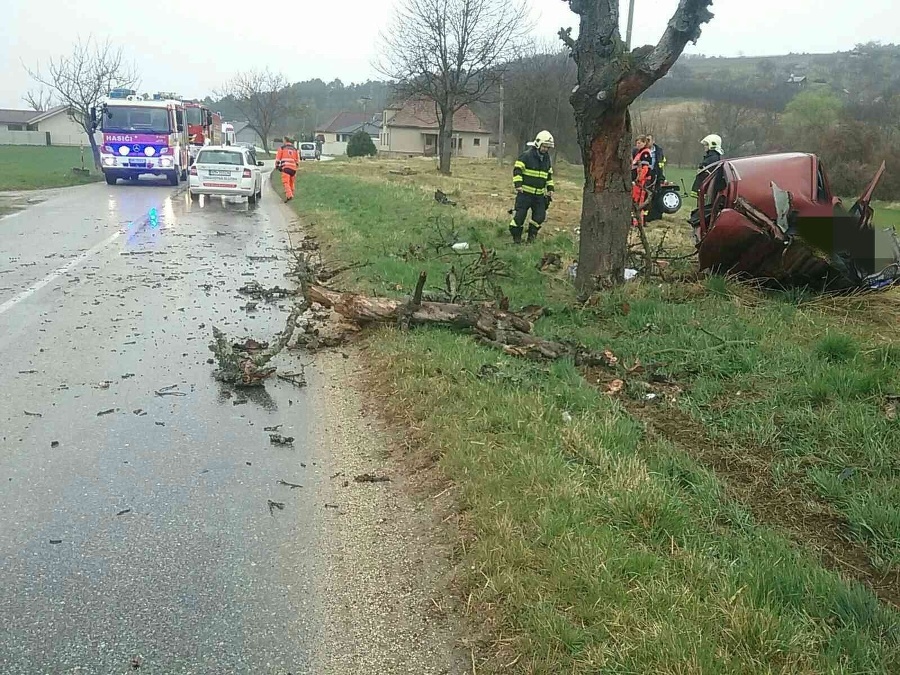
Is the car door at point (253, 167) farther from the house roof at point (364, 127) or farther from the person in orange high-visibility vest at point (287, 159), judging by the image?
the house roof at point (364, 127)

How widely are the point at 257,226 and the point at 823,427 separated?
13637 mm

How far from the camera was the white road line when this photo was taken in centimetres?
814

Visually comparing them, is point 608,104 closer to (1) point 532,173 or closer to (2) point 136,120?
(1) point 532,173

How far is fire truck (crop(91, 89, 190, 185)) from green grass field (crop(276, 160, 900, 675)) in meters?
22.1

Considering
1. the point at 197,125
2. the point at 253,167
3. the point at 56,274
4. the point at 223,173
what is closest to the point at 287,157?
the point at 253,167

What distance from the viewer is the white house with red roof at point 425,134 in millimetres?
80000

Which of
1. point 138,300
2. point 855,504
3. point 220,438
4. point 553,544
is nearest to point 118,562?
point 220,438

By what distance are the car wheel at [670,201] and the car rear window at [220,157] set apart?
494 inches

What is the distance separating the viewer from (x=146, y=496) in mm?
4035

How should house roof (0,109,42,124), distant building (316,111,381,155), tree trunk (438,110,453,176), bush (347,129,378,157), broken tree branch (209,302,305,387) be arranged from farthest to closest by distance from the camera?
distant building (316,111,381,155) < house roof (0,109,42,124) < bush (347,129,378,157) < tree trunk (438,110,453,176) < broken tree branch (209,302,305,387)

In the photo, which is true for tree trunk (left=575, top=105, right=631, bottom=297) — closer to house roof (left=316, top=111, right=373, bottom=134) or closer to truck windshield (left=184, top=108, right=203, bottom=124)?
truck windshield (left=184, top=108, right=203, bottom=124)

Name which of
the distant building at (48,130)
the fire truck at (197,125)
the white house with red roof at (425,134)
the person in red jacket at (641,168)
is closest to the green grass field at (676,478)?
the person in red jacket at (641,168)

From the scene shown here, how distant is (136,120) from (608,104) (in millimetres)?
22417

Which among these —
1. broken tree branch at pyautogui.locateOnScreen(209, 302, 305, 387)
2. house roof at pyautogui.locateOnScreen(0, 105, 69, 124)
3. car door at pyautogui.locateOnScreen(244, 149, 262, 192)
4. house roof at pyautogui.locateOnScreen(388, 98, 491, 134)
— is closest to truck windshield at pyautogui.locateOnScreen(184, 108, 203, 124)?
car door at pyautogui.locateOnScreen(244, 149, 262, 192)
